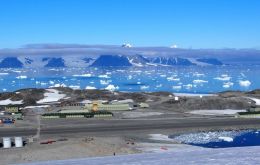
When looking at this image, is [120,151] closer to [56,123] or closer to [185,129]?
[185,129]

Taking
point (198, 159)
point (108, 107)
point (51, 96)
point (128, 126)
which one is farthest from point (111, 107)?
point (198, 159)

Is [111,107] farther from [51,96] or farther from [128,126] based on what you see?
[51,96]

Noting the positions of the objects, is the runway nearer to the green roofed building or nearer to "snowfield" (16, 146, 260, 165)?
the green roofed building

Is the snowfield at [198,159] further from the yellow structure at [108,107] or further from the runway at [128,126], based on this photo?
the yellow structure at [108,107]

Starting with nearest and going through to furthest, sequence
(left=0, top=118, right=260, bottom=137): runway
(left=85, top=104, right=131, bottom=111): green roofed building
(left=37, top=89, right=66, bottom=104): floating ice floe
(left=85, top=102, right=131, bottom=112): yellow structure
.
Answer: (left=0, top=118, right=260, bottom=137): runway, (left=85, top=102, right=131, bottom=112): yellow structure, (left=85, top=104, right=131, bottom=111): green roofed building, (left=37, top=89, right=66, bottom=104): floating ice floe

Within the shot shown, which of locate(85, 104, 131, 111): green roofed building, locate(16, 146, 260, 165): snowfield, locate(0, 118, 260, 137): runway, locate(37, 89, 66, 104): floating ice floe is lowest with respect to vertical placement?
locate(37, 89, 66, 104): floating ice floe

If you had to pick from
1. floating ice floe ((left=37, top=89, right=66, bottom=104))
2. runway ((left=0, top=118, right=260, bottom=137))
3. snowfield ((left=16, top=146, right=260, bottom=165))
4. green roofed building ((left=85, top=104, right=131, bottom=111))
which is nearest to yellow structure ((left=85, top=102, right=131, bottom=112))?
green roofed building ((left=85, top=104, right=131, bottom=111))
